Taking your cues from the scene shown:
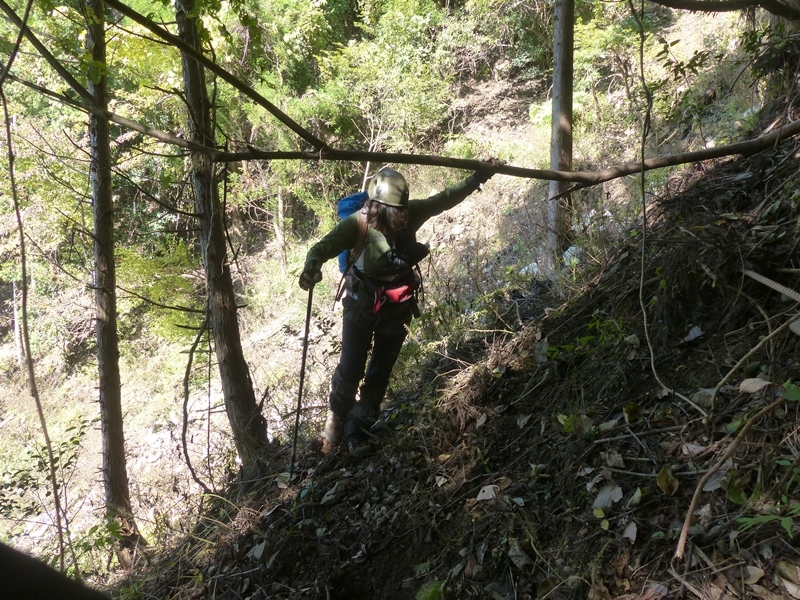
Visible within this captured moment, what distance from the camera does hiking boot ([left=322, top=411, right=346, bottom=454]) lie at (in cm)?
412

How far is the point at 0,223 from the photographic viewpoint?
14.4m

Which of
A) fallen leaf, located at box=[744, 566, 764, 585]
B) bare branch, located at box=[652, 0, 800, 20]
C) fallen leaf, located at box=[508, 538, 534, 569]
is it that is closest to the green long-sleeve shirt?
bare branch, located at box=[652, 0, 800, 20]

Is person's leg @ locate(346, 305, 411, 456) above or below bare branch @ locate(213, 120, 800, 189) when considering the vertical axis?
below

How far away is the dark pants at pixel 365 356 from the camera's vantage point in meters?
3.93

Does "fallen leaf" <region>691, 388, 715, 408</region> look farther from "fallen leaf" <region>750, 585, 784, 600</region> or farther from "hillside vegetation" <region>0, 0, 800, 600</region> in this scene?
"fallen leaf" <region>750, 585, 784, 600</region>

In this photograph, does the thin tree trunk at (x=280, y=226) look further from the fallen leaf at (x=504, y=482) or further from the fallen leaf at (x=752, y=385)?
the fallen leaf at (x=752, y=385)

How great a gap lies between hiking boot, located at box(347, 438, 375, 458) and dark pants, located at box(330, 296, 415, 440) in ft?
0.23

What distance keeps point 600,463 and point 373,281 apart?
6.48 feet

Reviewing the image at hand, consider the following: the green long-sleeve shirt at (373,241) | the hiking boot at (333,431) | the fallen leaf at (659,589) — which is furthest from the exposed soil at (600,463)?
the green long-sleeve shirt at (373,241)

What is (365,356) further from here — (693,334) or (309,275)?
(693,334)

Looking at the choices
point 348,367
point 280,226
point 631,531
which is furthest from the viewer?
point 280,226

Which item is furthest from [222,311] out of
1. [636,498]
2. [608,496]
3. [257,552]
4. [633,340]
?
[636,498]

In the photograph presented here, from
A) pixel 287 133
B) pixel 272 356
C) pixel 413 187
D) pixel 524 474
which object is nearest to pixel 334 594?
pixel 524 474

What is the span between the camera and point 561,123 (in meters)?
5.36
